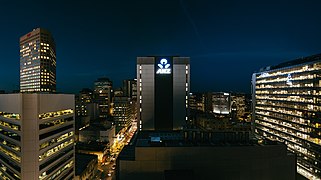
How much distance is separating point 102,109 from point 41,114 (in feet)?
460

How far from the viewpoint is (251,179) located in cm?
2834

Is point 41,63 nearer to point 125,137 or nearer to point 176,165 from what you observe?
point 125,137

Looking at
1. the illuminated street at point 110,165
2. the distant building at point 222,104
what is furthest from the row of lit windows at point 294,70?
the distant building at point 222,104

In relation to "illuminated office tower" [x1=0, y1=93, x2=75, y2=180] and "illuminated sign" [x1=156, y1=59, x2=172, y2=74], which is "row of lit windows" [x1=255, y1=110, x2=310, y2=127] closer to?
"illuminated sign" [x1=156, y1=59, x2=172, y2=74]

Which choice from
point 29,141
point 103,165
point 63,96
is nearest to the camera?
point 29,141

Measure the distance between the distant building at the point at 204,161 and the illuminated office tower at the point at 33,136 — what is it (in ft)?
53.2

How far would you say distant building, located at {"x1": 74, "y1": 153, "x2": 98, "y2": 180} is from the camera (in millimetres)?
48984

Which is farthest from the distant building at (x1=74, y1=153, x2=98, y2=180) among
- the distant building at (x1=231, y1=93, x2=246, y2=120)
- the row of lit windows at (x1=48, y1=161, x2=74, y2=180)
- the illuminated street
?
the distant building at (x1=231, y1=93, x2=246, y2=120)

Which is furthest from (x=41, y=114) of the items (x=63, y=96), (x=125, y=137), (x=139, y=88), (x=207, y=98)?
(x=207, y=98)

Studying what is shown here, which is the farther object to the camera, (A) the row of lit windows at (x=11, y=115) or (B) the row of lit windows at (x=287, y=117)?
(B) the row of lit windows at (x=287, y=117)

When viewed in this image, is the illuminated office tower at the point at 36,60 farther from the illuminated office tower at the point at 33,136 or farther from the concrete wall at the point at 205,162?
the concrete wall at the point at 205,162

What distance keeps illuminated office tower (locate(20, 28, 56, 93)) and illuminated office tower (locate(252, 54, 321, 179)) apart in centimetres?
13334

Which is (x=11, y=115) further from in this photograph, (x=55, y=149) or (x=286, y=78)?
(x=286, y=78)

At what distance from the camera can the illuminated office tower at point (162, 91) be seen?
60.1 meters
